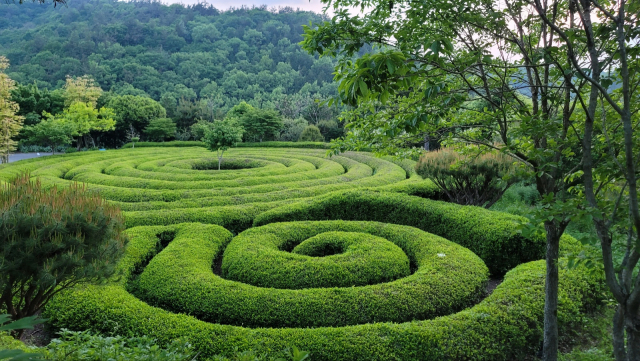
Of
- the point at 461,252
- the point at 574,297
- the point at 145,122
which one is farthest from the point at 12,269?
the point at 145,122

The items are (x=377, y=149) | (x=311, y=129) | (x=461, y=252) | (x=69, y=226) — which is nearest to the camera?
(x=69, y=226)

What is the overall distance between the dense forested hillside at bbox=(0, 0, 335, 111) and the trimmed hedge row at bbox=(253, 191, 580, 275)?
46369 millimetres

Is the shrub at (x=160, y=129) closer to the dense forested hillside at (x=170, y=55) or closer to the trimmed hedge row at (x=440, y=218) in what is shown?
the dense forested hillside at (x=170, y=55)

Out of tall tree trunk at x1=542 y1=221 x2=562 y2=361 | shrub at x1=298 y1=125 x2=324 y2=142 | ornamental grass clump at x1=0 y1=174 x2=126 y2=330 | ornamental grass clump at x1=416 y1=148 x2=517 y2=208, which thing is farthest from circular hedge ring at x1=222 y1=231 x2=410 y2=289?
shrub at x1=298 y1=125 x2=324 y2=142

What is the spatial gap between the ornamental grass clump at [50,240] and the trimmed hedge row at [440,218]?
216 inches

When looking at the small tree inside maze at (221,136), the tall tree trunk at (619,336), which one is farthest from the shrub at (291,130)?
the tall tree trunk at (619,336)

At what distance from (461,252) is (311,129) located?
34582mm

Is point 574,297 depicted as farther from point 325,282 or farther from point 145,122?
point 145,122

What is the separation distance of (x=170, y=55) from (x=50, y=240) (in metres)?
89.3

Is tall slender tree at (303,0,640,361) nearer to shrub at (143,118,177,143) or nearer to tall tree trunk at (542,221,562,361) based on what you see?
tall tree trunk at (542,221,562,361)

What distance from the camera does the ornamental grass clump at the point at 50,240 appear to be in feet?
15.2

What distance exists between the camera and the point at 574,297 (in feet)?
20.9

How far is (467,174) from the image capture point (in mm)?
11078

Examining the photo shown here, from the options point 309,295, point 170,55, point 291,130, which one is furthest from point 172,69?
point 309,295
